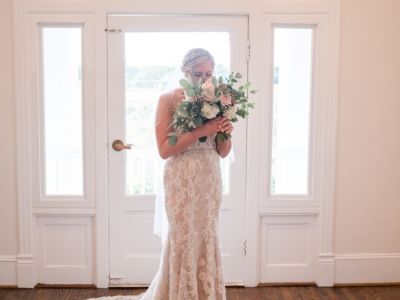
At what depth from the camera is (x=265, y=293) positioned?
3348 mm

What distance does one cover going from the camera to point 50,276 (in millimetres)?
3447

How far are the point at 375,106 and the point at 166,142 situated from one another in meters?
1.82

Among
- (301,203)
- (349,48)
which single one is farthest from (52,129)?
(349,48)

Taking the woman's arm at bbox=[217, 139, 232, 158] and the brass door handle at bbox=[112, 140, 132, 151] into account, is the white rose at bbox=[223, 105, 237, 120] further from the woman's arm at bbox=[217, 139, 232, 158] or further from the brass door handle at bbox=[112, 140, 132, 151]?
the brass door handle at bbox=[112, 140, 132, 151]

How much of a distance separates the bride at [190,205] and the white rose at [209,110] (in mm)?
241

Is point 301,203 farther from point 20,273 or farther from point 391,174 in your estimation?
point 20,273

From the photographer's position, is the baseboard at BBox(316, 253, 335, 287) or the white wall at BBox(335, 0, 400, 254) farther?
the baseboard at BBox(316, 253, 335, 287)

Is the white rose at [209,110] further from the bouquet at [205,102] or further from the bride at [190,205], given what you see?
the bride at [190,205]

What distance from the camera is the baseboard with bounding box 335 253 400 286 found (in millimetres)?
3510

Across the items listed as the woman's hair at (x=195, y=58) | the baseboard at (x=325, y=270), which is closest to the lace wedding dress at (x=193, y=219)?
the woman's hair at (x=195, y=58)

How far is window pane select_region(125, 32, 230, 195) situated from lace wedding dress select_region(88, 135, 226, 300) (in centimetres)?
75

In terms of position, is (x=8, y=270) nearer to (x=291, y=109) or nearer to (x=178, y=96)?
(x=178, y=96)

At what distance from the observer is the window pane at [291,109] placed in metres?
3.36

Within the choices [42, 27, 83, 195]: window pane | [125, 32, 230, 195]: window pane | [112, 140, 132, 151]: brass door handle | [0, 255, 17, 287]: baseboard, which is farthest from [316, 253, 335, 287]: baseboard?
[0, 255, 17, 287]: baseboard
